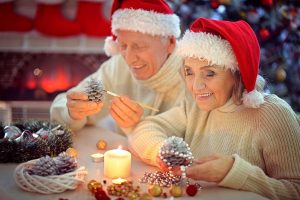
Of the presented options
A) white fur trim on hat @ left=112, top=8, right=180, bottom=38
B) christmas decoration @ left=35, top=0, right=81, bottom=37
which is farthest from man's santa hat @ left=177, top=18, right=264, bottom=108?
christmas decoration @ left=35, top=0, right=81, bottom=37

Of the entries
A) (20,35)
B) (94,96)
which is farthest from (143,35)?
(20,35)

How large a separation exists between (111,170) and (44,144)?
0.30m

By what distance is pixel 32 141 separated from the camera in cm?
179

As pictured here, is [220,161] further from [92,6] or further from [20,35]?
[20,35]

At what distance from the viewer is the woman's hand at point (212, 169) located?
155 centimetres

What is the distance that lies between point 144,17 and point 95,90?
470mm

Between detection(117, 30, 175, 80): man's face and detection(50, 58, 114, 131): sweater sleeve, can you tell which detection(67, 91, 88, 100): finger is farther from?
detection(117, 30, 175, 80): man's face

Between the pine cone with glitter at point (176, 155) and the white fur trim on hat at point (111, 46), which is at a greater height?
the white fur trim on hat at point (111, 46)

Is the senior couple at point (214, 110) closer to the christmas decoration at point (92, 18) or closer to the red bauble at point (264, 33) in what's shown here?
the red bauble at point (264, 33)

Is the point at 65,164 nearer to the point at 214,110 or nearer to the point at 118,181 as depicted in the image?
the point at 118,181

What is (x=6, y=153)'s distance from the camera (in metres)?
1.79

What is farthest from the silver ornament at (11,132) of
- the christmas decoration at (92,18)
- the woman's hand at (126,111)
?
the christmas decoration at (92,18)

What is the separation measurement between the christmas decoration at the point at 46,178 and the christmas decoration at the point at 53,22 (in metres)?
2.74

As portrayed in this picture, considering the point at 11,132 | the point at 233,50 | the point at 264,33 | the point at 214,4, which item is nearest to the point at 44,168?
the point at 11,132
